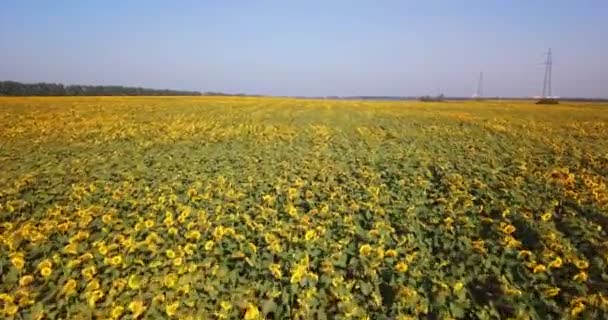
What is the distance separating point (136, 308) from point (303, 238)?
7.72ft

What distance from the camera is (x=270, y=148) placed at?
13.2 metres

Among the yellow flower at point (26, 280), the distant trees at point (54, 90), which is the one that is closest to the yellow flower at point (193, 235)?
the yellow flower at point (26, 280)

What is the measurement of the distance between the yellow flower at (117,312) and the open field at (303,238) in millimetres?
13

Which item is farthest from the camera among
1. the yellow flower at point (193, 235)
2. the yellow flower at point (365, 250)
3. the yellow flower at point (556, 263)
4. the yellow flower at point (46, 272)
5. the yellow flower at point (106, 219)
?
the yellow flower at point (106, 219)

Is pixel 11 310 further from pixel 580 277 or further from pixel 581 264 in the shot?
pixel 581 264

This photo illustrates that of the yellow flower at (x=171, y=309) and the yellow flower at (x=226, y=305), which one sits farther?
the yellow flower at (x=226, y=305)

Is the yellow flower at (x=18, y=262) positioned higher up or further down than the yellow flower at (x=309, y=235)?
further down

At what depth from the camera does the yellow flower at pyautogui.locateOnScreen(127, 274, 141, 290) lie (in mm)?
5309

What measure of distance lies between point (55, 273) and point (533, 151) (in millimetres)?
11931

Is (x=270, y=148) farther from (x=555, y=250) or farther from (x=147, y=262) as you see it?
(x=555, y=250)

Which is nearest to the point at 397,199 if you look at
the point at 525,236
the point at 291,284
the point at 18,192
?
the point at 525,236

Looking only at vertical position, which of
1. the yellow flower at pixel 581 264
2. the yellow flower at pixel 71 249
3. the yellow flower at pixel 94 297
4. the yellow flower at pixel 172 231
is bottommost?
the yellow flower at pixel 94 297

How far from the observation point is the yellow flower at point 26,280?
534cm

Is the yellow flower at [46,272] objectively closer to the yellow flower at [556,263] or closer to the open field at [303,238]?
the open field at [303,238]
